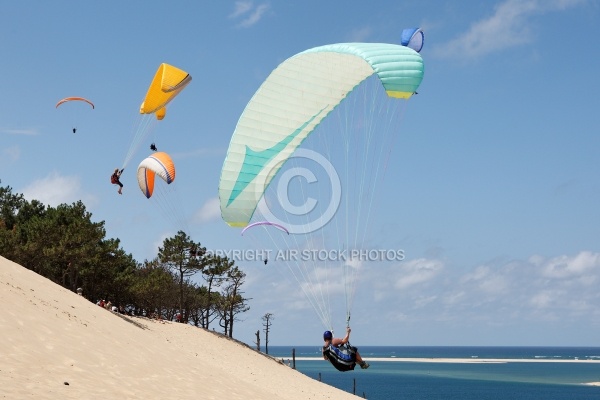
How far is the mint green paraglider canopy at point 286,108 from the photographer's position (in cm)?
2000

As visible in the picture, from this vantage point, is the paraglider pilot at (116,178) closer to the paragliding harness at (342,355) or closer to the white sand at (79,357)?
the white sand at (79,357)

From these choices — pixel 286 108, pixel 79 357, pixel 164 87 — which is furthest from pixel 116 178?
pixel 79 357

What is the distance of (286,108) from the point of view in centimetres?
2009

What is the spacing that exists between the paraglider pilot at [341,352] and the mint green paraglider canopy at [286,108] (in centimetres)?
550

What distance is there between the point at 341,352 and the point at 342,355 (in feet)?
0.23

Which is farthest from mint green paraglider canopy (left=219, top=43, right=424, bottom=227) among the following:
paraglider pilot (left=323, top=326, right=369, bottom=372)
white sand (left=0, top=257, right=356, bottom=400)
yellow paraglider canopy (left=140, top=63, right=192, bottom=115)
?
yellow paraglider canopy (left=140, top=63, right=192, bottom=115)

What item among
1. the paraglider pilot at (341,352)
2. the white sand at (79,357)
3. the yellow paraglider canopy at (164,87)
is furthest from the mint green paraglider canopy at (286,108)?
the yellow paraglider canopy at (164,87)

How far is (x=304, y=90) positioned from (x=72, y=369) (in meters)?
9.99

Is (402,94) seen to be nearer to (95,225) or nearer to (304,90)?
(304,90)

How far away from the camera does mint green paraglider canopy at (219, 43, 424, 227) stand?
20.0 m

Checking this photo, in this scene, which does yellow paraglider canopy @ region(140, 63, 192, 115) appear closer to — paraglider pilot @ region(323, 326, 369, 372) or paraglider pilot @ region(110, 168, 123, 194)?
paraglider pilot @ region(110, 168, 123, 194)

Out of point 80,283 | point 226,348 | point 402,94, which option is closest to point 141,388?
point 402,94

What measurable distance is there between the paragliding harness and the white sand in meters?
2.51

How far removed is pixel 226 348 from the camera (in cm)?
4012
